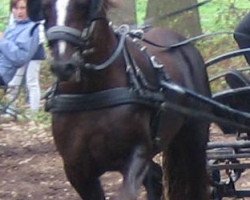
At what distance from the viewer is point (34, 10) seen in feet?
20.6

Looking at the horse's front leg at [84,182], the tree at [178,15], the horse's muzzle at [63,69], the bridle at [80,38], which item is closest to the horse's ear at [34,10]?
the bridle at [80,38]

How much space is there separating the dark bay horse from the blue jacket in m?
4.91

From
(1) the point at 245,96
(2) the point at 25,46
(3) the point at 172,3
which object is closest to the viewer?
(1) the point at 245,96

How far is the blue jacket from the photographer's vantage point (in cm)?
1173

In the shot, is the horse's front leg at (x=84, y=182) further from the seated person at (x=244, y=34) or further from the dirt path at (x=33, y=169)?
the seated person at (x=244, y=34)

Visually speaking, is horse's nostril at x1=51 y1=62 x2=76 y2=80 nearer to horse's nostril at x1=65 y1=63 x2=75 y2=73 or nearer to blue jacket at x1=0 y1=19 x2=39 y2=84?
horse's nostril at x1=65 y1=63 x2=75 y2=73

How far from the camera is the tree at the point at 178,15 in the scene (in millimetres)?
16906

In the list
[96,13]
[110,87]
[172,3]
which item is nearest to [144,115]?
[110,87]

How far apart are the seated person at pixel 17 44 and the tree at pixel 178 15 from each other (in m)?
4.84

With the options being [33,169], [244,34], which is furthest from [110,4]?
[33,169]

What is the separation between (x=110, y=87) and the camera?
6.43 meters

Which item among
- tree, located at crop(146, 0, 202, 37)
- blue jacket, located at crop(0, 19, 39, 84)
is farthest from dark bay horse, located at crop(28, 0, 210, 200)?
Result: tree, located at crop(146, 0, 202, 37)

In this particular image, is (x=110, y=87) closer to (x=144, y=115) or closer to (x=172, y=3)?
(x=144, y=115)

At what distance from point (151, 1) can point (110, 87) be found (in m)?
10.9
